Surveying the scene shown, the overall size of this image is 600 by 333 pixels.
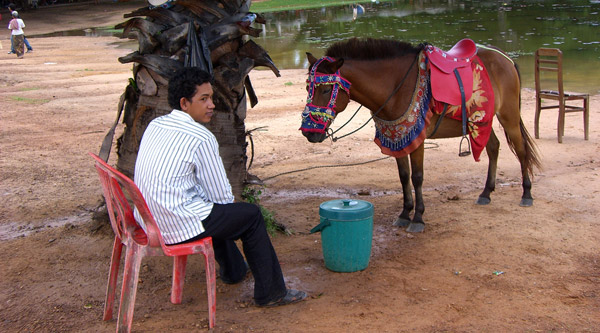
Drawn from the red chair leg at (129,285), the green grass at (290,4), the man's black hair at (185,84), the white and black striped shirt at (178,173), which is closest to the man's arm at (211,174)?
the white and black striped shirt at (178,173)

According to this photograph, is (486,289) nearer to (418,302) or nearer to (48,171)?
(418,302)

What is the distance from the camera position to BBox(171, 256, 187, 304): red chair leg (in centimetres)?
442

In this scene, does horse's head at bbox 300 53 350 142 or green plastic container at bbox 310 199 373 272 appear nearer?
green plastic container at bbox 310 199 373 272

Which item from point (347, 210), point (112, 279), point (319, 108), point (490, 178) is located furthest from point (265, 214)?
point (490, 178)

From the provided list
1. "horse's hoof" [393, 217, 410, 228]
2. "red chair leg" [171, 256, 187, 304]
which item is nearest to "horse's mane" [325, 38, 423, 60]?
"horse's hoof" [393, 217, 410, 228]

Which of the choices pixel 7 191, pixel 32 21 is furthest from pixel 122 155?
pixel 32 21

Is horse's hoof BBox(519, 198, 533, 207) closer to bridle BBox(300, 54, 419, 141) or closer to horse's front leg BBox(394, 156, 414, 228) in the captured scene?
horse's front leg BBox(394, 156, 414, 228)

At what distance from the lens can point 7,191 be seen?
716 centimetres

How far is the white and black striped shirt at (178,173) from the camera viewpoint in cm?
366

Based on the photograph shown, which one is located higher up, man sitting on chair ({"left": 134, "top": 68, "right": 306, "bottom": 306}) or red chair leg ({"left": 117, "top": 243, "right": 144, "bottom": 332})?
man sitting on chair ({"left": 134, "top": 68, "right": 306, "bottom": 306})

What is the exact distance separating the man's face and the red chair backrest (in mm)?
617

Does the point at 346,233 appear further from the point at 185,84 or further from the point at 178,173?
the point at 185,84

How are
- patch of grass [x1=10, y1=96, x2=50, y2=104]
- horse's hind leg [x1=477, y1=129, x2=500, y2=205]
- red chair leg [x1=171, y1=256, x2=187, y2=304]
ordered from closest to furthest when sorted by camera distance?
red chair leg [x1=171, y1=256, x2=187, y2=304]
horse's hind leg [x1=477, y1=129, x2=500, y2=205]
patch of grass [x1=10, y1=96, x2=50, y2=104]

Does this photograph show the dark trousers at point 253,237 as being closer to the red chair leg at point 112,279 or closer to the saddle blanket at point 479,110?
the red chair leg at point 112,279
